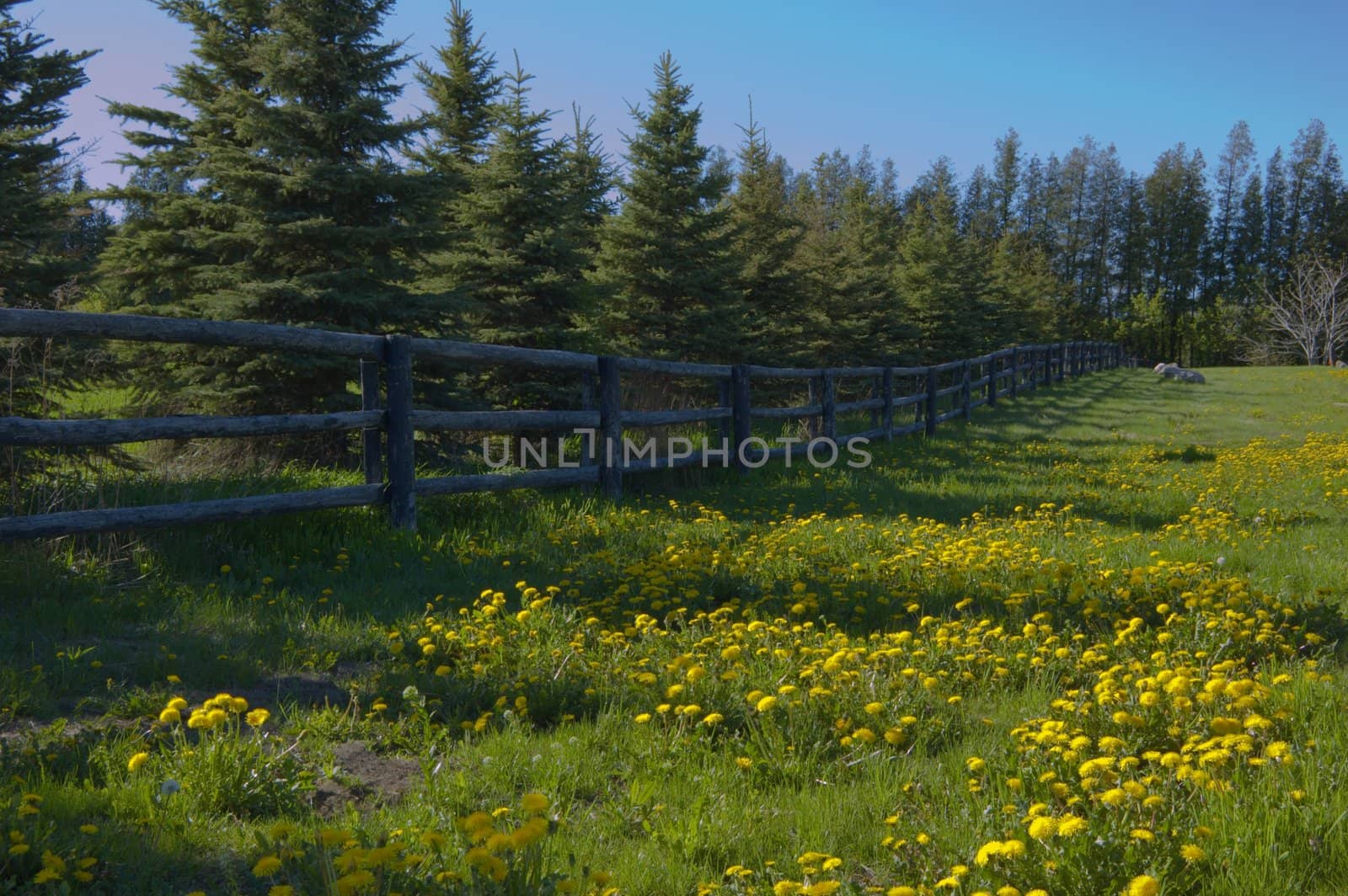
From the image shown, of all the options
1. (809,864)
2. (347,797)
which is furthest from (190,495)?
(809,864)

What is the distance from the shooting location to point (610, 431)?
8.35 m

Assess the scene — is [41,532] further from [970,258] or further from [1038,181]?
[1038,181]

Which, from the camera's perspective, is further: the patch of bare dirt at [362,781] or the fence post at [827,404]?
the fence post at [827,404]

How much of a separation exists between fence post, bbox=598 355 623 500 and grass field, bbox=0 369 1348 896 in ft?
4.47

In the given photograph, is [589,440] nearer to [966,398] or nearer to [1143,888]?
[1143,888]

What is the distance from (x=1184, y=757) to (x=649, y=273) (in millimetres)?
14786

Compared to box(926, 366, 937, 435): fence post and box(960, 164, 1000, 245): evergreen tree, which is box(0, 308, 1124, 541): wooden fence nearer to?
box(926, 366, 937, 435): fence post

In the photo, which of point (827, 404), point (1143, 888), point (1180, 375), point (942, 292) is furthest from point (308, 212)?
point (1180, 375)

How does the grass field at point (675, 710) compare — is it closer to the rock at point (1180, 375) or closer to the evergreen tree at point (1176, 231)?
the rock at point (1180, 375)

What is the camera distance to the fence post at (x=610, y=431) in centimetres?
826

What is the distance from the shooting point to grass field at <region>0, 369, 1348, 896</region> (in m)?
2.22

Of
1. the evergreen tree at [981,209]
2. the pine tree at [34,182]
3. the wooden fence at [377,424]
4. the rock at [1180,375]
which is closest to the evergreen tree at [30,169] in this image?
the pine tree at [34,182]

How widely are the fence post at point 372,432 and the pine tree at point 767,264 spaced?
1313 centimetres

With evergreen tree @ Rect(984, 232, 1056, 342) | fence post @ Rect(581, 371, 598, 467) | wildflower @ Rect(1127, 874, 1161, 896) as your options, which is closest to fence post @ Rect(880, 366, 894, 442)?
fence post @ Rect(581, 371, 598, 467)
